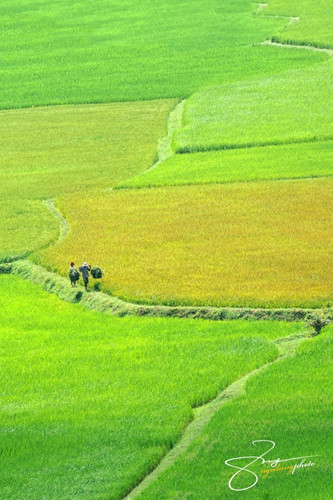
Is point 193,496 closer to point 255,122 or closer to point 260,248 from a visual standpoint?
point 260,248

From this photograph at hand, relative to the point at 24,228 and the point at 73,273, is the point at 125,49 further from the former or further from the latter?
the point at 73,273

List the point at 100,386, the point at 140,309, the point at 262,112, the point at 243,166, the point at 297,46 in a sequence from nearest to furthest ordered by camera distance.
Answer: the point at 100,386
the point at 140,309
the point at 243,166
the point at 262,112
the point at 297,46

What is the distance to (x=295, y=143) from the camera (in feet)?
188

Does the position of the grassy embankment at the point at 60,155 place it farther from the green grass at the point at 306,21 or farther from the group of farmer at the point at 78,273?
the green grass at the point at 306,21

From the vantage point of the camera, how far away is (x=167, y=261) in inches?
1484

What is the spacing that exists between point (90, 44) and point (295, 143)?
36.5 meters

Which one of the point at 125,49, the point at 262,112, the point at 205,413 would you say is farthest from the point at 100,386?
the point at 125,49

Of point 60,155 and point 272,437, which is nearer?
point 272,437

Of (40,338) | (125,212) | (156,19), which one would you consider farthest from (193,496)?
(156,19)

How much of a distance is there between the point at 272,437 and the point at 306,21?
238 feet

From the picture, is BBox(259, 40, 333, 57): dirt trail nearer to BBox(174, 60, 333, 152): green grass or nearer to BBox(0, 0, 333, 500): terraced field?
BBox(0, 0, 333, 500): terraced field

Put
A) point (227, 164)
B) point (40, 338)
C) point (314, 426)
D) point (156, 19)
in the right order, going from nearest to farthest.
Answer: point (314, 426) < point (40, 338) < point (227, 164) < point (156, 19)

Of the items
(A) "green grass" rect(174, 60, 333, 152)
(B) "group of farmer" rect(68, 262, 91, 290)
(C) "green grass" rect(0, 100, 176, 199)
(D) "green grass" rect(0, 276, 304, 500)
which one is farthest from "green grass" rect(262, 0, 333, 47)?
(D) "green grass" rect(0, 276, 304, 500)

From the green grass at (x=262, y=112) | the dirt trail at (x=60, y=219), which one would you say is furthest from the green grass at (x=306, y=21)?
the dirt trail at (x=60, y=219)
